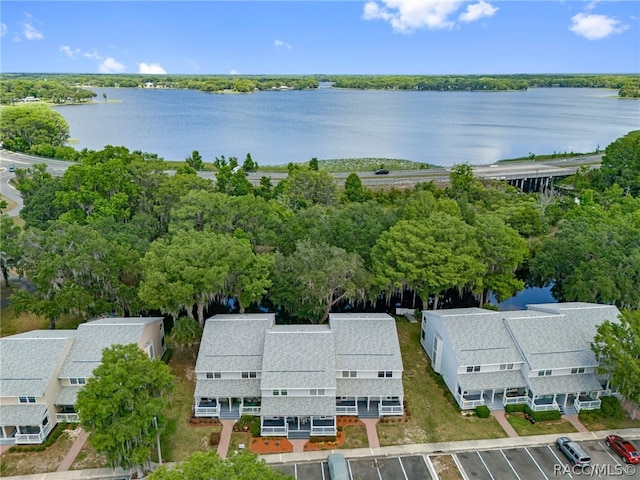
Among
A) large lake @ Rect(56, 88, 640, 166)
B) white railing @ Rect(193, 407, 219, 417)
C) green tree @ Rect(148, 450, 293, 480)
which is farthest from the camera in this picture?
large lake @ Rect(56, 88, 640, 166)

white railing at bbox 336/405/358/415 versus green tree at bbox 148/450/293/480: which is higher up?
green tree at bbox 148/450/293/480

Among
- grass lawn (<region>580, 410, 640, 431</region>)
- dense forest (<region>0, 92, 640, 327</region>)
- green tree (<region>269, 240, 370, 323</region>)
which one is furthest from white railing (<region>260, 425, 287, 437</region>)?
grass lawn (<region>580, 410, 640, 431</region>)

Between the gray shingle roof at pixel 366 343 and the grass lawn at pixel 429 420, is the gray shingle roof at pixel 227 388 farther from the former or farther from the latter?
the grass lawn at pixel 429 420

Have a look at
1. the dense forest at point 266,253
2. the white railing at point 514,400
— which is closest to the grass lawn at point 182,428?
the dense forest at point 266,253

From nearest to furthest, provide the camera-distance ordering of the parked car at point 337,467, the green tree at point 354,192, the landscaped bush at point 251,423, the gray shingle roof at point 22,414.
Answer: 1. the parked car at point 337,467
2. the gray shingle roof at point 22,414
3. the landscaped bush at point 251,423
4. the green tree at point 354,192

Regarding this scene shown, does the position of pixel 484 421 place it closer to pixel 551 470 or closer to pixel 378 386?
pixel 551 470

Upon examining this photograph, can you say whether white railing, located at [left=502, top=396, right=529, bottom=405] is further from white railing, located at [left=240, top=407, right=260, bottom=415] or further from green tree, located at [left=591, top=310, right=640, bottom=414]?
white railing, located at [left=240, top=407, right=260, bottom=415]

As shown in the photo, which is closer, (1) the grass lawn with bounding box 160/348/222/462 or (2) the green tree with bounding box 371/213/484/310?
(1) the grass lawn with bounding box 160/348/222/462

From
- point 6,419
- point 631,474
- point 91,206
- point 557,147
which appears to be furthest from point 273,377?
point 557,147
